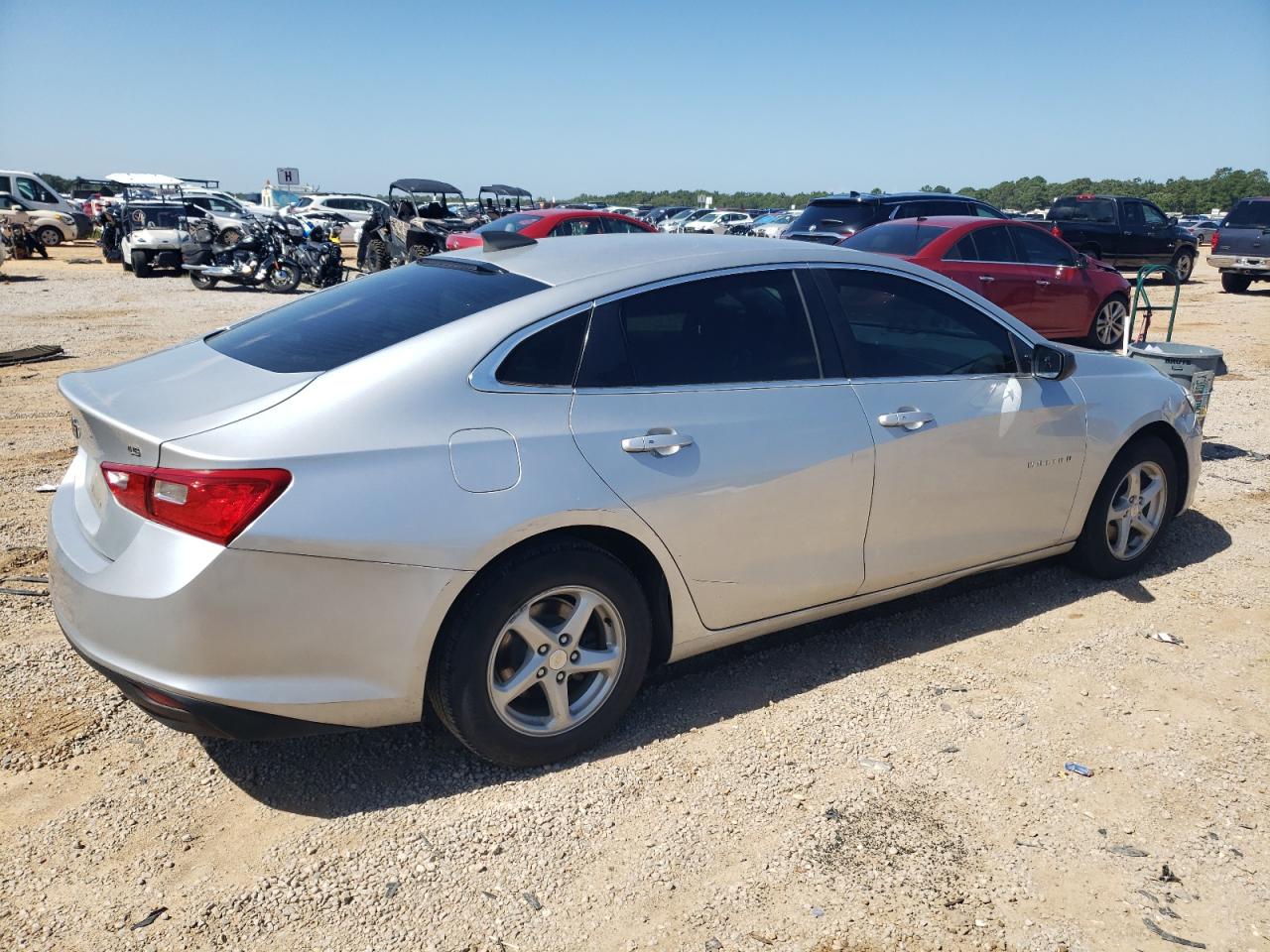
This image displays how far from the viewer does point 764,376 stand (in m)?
3.46

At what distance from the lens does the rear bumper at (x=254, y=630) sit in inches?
99.7

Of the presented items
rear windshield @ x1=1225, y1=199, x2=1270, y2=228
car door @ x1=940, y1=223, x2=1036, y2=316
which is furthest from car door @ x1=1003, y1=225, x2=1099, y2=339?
rear windshield @ x1=1225, y1=199, x2=1270, y2=228

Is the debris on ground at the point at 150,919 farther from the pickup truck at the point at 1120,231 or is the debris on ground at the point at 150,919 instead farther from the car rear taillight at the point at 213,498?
the pickup truck at the point at 1120,231

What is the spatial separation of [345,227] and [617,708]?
32202 mm

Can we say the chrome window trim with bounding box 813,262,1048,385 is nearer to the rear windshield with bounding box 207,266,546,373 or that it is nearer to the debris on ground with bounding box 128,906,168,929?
the rear windshield with bounding box 207,266,546,373

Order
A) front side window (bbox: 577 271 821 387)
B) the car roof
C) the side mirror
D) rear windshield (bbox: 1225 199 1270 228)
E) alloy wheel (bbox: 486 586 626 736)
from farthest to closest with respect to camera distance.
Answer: rear windshield (bbox: 1225 199 1270 228)
the side mirror
the car roof
front side window (bbox: 577 271 821 387)
alloy wheel (bbox: 486 586 626 736)

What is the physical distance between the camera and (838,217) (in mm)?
14375

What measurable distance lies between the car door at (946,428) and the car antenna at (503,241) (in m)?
1.14

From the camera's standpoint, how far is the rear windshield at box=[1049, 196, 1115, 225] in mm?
20766

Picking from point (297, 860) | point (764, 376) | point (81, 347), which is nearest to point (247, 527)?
point (297, 860)

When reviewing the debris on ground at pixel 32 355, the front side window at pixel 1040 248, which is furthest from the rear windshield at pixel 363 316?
the front side window at pixel 1040 248

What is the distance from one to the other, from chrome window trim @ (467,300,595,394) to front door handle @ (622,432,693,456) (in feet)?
0.82

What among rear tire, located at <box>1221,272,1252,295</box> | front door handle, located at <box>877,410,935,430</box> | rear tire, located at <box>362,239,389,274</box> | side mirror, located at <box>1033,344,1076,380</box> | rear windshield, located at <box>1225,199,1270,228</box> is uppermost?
rear windshield, located at <box>1225,199,1270,228</box>

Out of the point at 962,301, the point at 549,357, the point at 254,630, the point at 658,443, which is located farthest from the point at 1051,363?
the point at 254,630
